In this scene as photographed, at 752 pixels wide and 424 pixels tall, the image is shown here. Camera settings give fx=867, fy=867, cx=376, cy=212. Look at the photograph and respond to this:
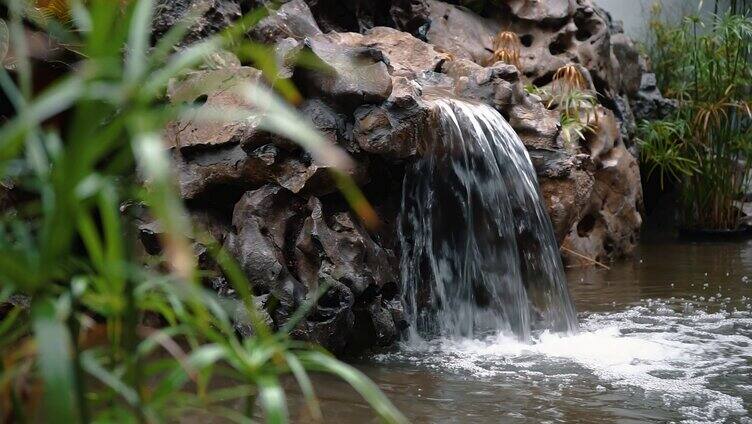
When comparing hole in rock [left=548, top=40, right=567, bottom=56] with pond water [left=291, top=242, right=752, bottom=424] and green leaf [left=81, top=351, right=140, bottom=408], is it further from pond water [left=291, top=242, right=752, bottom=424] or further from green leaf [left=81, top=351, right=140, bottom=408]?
green leaf [left=81, top=351, right=140, bottom=408]

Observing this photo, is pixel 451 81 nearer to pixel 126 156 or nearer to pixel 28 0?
pixel 28 0

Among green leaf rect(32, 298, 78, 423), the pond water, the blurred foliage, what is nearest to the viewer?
green leaf rect(32, 298, 78, 423)

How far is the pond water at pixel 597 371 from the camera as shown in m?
3.03

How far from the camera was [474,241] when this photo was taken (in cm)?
481

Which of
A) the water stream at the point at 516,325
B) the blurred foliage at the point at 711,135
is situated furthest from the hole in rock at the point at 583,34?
the water stream at the point at 516,325

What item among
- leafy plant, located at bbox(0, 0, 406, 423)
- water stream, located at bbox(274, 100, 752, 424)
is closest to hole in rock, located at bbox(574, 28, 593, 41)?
water stream, located at bbox(274, 100, 752, 424)

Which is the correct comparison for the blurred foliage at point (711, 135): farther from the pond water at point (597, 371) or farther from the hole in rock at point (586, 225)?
the pond water at point (597, 371)

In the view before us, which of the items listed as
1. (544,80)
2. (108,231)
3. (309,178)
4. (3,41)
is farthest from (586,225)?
(108,231)

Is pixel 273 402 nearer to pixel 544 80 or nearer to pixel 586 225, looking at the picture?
pixel 586 225

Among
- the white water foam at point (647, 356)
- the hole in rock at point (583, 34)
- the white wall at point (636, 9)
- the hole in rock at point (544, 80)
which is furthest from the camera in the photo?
the white wall at point (636, 9)

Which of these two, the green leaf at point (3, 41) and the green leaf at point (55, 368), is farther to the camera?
the green leaf at point (3, 41)

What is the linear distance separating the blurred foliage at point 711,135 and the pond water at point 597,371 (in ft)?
10.9

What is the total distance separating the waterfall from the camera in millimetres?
4641

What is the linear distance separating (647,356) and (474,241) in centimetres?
123
